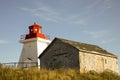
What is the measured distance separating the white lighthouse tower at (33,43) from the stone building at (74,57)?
8.57 m

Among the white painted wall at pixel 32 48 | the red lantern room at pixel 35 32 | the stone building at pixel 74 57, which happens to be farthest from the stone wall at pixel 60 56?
the red lantern room at pixel 35 32

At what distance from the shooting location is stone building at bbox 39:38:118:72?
3045cm

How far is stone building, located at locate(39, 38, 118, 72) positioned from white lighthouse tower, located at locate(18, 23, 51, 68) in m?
8.57

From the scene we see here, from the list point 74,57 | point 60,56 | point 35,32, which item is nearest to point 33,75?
point 74,57

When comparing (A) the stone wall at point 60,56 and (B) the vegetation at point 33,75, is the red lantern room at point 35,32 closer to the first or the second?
(A) the stone wall at point 60,56

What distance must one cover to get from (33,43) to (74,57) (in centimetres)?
1397

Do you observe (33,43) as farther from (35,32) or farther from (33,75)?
(33,75)

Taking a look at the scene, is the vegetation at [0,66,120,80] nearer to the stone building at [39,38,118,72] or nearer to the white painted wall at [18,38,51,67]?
the stone building at [39,38,118,72]

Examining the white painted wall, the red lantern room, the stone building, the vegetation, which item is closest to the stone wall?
the stone building

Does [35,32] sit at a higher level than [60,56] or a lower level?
higher

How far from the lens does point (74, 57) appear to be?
30438mm

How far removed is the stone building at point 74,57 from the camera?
30.5 meters

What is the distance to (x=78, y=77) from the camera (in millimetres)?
23969

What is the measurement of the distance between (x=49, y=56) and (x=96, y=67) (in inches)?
211
